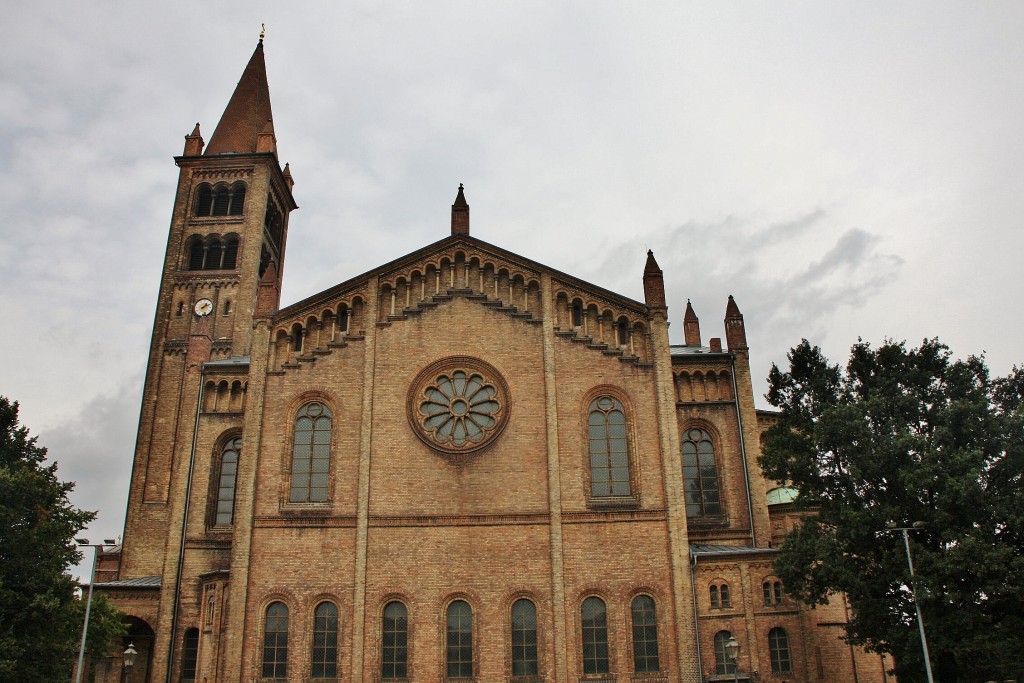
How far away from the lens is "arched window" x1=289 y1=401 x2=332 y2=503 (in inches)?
1164

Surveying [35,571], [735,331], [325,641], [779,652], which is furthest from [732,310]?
[35,571]

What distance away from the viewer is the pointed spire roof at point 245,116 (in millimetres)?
51188

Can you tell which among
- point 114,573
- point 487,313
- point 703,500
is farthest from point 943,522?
point 114,573

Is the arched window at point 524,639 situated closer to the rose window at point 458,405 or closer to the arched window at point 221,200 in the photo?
the rose window at point 458,405

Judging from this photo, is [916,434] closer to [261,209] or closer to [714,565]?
[714,565]

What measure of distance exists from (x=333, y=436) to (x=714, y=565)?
46.3 ft

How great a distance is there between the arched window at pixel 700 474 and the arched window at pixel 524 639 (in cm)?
774

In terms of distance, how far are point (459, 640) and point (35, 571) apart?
43.9ft

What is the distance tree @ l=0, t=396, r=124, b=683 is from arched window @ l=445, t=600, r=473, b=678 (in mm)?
11801

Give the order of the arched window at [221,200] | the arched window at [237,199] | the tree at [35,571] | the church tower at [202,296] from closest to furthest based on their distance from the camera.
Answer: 1. the tree at [35,571]
2. the church tower at [202,296]
3. the arched window at [237,199]
4. the arched window at [221,200]

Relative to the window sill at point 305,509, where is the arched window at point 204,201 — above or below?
above

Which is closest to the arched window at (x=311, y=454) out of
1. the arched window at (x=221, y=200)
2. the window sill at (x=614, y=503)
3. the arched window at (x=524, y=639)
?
the arched window at (x=524, y=639)

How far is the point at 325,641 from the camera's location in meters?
27.7

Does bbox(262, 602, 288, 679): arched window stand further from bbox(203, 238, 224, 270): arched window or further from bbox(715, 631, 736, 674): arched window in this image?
bbox(203, 238, 224, 270): arched window
